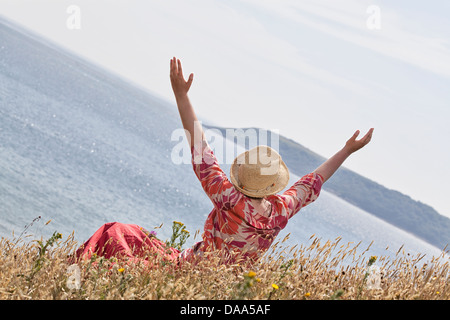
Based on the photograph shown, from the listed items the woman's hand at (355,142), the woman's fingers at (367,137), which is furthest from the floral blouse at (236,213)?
the woman's fingers at (367,137)

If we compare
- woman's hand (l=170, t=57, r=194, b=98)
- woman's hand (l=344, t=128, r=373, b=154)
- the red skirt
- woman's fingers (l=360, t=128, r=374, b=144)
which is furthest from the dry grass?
woman's hand (l=170, t=57, r=194, b=98)

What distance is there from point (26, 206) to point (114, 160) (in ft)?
98.2

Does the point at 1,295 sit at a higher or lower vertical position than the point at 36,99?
higher

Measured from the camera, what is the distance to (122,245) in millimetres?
4148

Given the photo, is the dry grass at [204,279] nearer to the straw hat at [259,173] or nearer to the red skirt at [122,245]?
the red skirt at [122,245]

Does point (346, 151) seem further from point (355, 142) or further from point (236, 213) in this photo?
point (236, 213)

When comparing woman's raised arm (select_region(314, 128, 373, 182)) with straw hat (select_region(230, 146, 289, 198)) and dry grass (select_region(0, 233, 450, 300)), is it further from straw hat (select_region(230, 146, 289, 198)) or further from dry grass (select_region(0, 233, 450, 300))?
dry grass (select_region(0, 233, 450, 300))
